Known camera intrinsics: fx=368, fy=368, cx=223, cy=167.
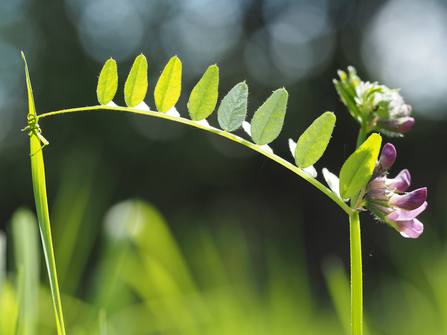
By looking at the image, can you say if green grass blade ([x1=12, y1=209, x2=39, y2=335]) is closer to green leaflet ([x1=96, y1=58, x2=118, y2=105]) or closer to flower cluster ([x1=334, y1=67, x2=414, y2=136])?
green leaflet ([x1=96, y1=58, x2=118, y2=105])

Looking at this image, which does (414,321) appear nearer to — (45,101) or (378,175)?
(378,175)

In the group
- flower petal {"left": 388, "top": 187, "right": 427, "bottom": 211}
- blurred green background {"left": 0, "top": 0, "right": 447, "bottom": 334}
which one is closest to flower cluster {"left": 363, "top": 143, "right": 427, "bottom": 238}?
flower petal {"left": 388, "top": 187, "right": 427, "bottom": 211}

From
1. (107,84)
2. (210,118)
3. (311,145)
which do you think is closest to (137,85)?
(107,84)

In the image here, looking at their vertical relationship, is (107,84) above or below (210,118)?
below

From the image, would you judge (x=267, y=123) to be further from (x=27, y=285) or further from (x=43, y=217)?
(x=27, y=285)

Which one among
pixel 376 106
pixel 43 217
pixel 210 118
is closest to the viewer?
pixel 43 217

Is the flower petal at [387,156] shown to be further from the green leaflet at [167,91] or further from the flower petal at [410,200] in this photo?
the green leaflet at [167,91]
